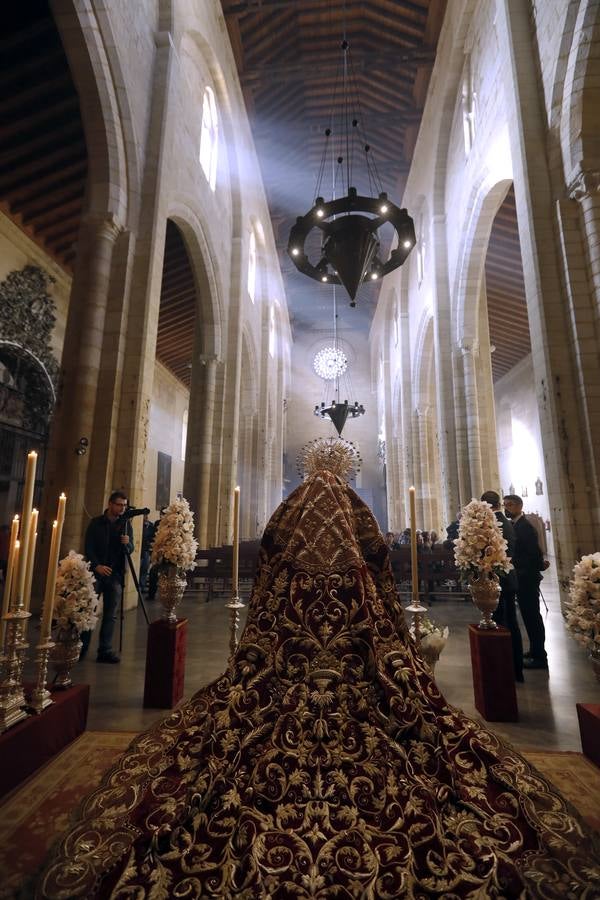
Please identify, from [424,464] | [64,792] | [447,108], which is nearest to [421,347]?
[424,464]

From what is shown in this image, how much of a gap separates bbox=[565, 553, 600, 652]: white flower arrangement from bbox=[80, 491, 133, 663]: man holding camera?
3.25 m

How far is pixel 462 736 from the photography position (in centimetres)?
175

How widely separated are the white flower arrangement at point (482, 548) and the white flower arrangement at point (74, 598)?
2167 millimetres

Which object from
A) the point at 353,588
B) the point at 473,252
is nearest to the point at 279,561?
the point at 353,588

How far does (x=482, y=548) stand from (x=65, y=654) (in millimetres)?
2466

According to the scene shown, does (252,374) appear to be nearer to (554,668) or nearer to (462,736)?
(554,668)

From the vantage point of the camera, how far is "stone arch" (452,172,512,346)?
8258 mm

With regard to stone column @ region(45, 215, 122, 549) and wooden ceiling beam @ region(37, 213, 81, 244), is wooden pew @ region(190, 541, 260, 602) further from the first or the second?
wooden ceiling beam @ region(37, 213, 81, 244)

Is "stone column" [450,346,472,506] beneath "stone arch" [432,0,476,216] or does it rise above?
beneath

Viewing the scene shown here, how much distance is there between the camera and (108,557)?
12.6 feet

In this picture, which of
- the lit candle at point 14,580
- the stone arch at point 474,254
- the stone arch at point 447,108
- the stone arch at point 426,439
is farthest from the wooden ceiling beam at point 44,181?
the stone arch at point 426,439

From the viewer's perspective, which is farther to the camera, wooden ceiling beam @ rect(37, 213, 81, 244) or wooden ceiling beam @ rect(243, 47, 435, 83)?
wooden ceiling beam @ rect(243, 47, 435, 83)

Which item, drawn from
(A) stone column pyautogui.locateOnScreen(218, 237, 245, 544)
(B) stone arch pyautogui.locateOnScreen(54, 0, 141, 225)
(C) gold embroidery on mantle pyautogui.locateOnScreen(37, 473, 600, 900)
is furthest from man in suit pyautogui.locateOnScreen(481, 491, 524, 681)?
(A) stone column pyautogui.locateOnScreen(218, 237, 245, 544)

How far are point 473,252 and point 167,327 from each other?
9.30 m
